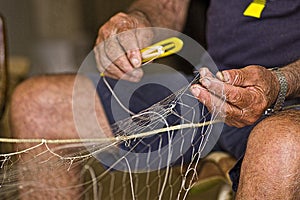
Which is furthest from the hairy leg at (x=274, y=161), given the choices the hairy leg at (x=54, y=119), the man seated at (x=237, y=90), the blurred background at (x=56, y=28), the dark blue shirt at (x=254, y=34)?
the blurred background at (x=56, y=28)

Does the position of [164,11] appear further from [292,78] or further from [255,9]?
[292,78]

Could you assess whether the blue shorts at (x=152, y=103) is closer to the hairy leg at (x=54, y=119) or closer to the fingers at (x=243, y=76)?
the hairy leg at (x=54, y=119)

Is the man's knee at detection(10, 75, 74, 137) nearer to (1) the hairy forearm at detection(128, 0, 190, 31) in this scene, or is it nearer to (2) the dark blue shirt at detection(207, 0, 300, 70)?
(1) the hairy forearm at detection(128, 0, 190, 31)

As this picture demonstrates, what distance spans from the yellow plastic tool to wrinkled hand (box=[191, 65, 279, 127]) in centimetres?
18

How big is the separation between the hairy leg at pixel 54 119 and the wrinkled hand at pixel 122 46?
0.32ft

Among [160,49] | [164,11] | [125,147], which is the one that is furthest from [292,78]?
A: [164,11]

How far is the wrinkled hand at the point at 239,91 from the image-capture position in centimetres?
80

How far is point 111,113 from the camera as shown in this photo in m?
1.14

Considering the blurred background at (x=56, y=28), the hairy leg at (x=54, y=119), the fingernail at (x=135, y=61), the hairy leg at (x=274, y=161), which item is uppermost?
the fingernail at (x=135, y=61)

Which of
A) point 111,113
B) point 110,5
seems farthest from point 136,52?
point 110,5

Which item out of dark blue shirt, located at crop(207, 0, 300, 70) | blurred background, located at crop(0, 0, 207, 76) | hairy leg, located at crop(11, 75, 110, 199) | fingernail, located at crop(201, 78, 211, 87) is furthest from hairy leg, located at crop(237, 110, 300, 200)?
blurred background, located at crop(0, 0, 207, 76)

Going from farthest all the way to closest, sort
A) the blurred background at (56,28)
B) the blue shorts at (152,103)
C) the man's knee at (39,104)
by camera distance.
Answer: the blurred background at (56,28) < the man's knee at (39,104) < the blue shorts at (152,103)

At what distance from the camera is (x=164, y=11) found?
1265mm

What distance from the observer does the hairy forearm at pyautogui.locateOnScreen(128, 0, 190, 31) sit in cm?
124
